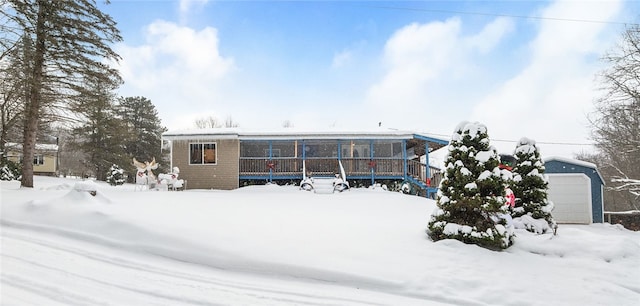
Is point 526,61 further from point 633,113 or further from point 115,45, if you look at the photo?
point 115,45

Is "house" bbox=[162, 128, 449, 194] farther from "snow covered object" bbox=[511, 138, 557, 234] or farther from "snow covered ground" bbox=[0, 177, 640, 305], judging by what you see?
"snow covered ground" bbox=[0, 177, 640, 305]

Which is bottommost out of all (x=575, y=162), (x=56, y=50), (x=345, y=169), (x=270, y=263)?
(x=270, y=263)

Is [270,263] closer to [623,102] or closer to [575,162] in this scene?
[575,162]

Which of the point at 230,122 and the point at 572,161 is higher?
the point at 230,122

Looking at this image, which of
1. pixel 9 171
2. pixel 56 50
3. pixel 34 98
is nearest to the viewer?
pixel 34 98

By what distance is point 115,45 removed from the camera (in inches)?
539

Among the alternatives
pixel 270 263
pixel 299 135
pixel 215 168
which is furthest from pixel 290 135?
pixel 270 263

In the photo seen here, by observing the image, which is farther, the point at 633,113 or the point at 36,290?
the point at 633,113

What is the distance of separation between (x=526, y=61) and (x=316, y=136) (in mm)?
9832

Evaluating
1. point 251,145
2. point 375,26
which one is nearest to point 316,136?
point 251,145

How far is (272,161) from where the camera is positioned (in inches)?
638

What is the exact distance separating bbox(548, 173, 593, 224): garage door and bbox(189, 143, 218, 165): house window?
15.2 meters

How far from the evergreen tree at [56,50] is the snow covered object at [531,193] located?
15.3 m

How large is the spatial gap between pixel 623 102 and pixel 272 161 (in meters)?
16.9
